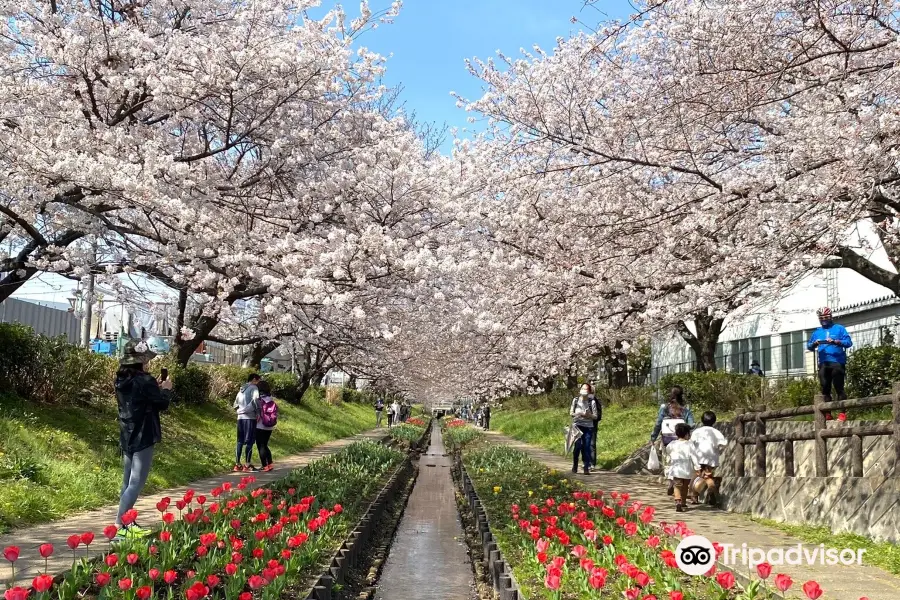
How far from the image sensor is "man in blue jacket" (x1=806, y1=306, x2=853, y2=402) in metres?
10.9

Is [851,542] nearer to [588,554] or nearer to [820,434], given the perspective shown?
[820,434]

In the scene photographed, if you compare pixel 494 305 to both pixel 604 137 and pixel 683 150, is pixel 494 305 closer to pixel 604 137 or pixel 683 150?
pixel 604 137

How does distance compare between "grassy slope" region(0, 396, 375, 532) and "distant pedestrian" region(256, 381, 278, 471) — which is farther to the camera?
"distant pedestrian" region(256, 381, 278, 471)

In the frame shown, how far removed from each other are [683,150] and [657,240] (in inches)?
102

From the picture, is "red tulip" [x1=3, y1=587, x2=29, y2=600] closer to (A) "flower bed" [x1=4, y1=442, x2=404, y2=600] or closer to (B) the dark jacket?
(A) "flower bed" [x1=4, y1=442, x2=404, y2=600]

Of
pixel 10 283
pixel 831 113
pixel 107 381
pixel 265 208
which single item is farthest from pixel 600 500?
pixel 107 381

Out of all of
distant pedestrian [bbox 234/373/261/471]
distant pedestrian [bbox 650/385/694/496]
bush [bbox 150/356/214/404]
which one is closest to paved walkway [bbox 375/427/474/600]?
distant pedestrian [bbox 234/373/261/471]

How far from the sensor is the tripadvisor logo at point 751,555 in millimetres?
5645

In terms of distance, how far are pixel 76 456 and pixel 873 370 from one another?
45.2ft

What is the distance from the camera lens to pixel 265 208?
11.4 meters

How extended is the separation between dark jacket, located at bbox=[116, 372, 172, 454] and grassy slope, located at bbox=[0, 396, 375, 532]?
1.65 metres

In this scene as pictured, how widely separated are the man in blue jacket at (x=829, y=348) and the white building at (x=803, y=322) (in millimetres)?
4478

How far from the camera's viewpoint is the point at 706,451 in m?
9.93

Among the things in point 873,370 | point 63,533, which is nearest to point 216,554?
point 63,533
